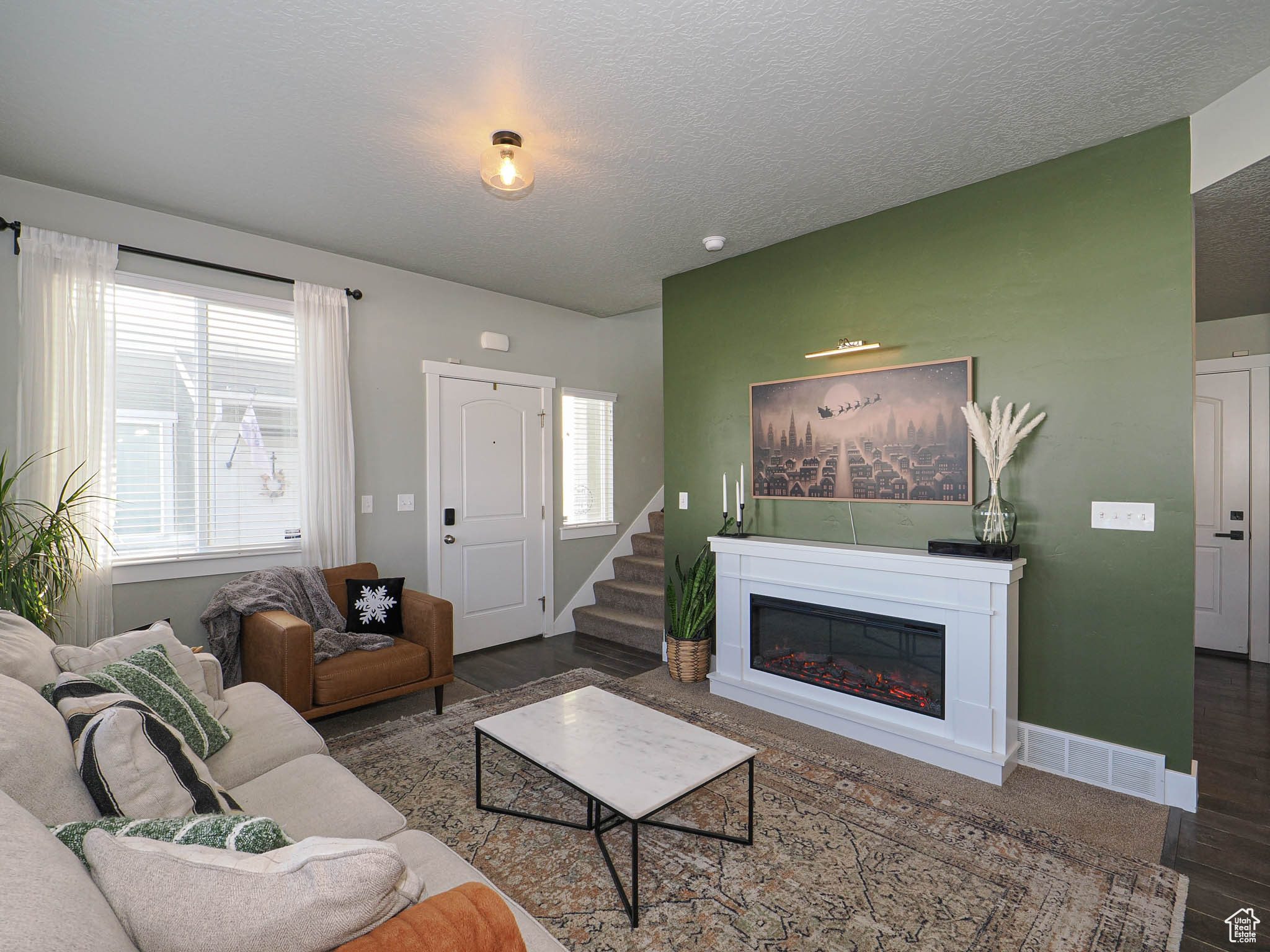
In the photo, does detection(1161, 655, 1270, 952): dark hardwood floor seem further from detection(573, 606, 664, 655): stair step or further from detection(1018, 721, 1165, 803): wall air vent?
detection(573, 606, 664, 655): stair step

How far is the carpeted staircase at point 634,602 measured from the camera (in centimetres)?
470

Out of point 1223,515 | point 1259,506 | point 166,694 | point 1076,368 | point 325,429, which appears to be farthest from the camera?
point 1223,515

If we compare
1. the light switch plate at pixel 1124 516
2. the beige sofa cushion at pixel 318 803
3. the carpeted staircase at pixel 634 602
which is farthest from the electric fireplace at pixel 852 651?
the beige sofa cushion at pixel 318 803

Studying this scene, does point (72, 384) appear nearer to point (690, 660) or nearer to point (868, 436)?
point (690, 660)

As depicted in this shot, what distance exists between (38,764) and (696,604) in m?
3.20

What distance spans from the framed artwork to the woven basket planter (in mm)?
1038

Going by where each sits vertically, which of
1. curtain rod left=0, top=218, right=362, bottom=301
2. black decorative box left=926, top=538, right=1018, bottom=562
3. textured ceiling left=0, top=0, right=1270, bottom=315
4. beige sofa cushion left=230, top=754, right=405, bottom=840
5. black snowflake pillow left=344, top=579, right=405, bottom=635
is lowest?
beige sofa cushion left=230, top=754, right=405, bottom=840

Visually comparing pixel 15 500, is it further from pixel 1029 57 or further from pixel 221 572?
pixel 1029 57

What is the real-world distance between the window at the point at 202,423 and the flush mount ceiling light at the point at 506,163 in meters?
1.96

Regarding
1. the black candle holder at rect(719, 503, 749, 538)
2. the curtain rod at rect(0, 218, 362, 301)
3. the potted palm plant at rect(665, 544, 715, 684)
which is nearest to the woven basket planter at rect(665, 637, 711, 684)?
the potted palm plant at rect(665, 544, 715, 684)

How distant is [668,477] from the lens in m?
4.40

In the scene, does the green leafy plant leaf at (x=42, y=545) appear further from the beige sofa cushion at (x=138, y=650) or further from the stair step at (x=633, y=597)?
the stair step at (x=633, y=597)

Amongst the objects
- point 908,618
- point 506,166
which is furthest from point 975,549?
point 506,166

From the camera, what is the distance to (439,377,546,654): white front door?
4.46 metres
